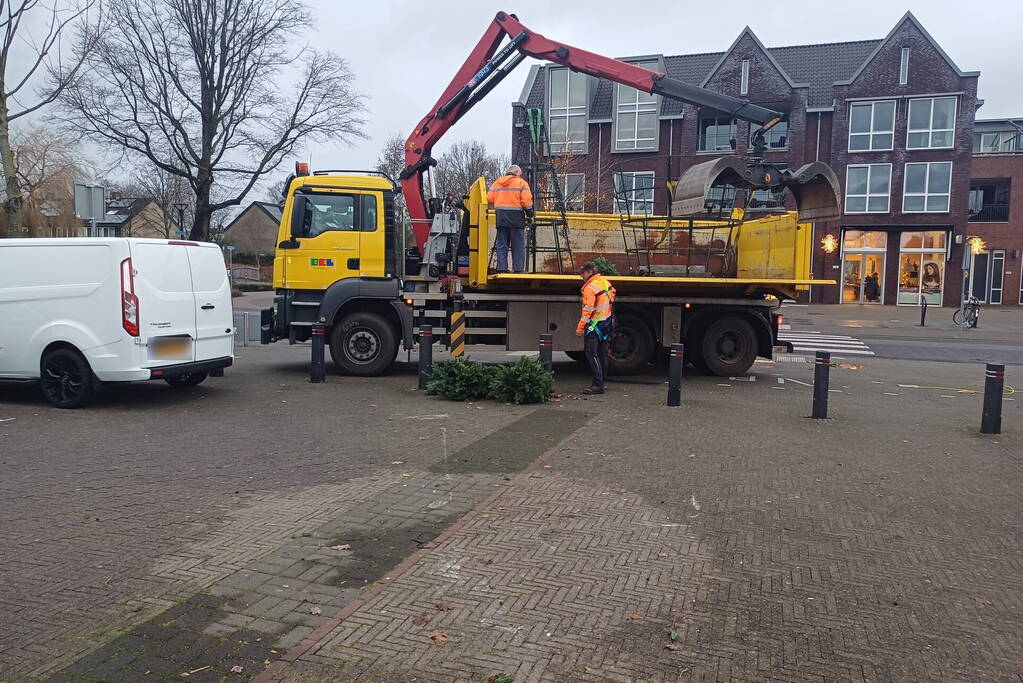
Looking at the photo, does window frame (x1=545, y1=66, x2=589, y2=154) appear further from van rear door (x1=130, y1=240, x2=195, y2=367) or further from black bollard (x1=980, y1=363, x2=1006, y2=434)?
black bollard (x1=980, y1=363, x2=1006, y2=434)

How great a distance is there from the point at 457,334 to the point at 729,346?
4.33 metres

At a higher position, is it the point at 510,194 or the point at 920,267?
the point at 510,194

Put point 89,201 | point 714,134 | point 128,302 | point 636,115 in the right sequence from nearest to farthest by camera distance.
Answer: point 128,302 < point 89,201 < point 714,134 < point 636,115

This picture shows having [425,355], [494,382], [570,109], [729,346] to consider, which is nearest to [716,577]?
[494,382]

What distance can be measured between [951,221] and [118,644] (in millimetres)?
39927

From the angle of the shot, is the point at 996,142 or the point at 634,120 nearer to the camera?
the point at 634,120

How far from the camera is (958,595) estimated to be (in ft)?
14.1

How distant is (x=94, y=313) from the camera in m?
9.21

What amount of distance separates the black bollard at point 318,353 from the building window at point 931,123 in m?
34.2

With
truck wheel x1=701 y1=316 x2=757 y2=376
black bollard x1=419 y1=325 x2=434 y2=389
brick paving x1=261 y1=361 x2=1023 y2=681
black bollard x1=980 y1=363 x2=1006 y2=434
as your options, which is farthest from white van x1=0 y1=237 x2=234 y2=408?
black bollard x1=980 y1=363 x2=1006 y2=434

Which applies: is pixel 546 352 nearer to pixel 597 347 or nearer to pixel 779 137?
pixel 597 347

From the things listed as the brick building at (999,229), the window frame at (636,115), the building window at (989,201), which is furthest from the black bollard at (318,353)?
the building window at (989,201)

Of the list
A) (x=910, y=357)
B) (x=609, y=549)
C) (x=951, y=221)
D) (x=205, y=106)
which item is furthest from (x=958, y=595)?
(x=951, y=221)

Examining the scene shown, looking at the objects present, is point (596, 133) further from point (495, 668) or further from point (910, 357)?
point (495, 668)
